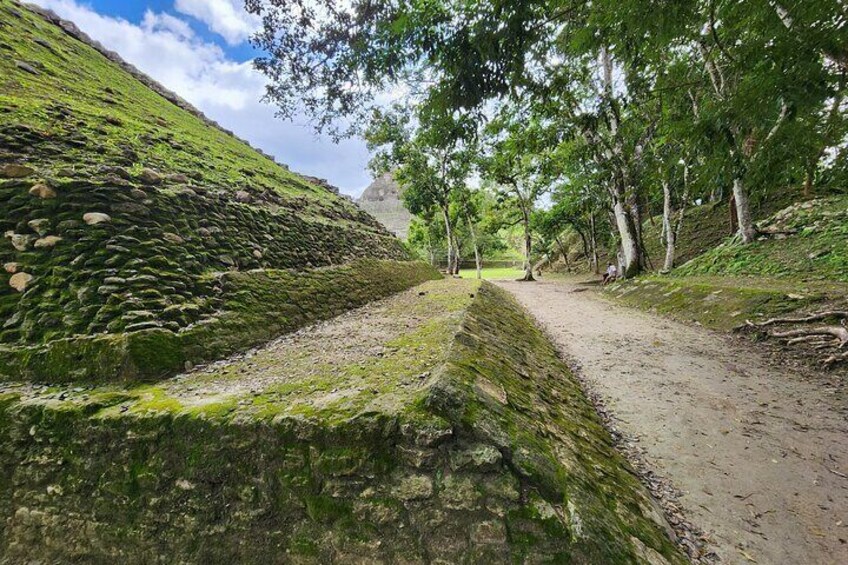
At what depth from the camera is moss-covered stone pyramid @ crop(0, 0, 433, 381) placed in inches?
140

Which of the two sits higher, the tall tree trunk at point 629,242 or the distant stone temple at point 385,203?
the distant stone temple at point 385,203

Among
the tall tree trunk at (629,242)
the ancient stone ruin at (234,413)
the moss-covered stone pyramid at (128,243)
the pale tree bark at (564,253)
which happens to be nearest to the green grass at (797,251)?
the tall tree trunk at (629,242)

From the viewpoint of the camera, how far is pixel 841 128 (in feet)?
13.0

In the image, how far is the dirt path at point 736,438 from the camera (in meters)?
2.63

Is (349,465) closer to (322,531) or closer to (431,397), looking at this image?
(322,531)

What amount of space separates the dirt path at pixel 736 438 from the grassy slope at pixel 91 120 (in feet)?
27.4

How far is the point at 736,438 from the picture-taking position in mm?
3820

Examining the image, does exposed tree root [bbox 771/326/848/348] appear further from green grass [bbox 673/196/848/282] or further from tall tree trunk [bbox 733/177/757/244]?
tall tree trunk [bbox 733/177/757/244]

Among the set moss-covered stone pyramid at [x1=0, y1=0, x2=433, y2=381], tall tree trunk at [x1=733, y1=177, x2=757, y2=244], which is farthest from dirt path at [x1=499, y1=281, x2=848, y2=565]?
tall tree trunk at [x1=733, y1=177, x2=757, y2=244]

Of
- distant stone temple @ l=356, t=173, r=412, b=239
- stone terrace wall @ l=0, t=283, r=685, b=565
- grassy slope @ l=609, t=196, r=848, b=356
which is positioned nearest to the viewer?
stone terrace wall @ l=0, t=283, r=685, b=565

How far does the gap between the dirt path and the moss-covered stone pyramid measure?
195 inches

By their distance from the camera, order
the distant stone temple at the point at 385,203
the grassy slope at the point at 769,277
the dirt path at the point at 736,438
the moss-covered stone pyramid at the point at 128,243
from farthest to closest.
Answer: the distant stone temple at the point at 385,203 → the grassy slope at the point at 769,277 → the moss-covered stone pyramid at the point at 128,243 → the dirt path at the point at 736,438

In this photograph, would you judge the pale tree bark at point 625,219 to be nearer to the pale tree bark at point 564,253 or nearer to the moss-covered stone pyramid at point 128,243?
the moss-covered stone pyramid at point 128,243

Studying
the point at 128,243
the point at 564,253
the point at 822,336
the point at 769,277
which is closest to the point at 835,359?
the point at 822,336
